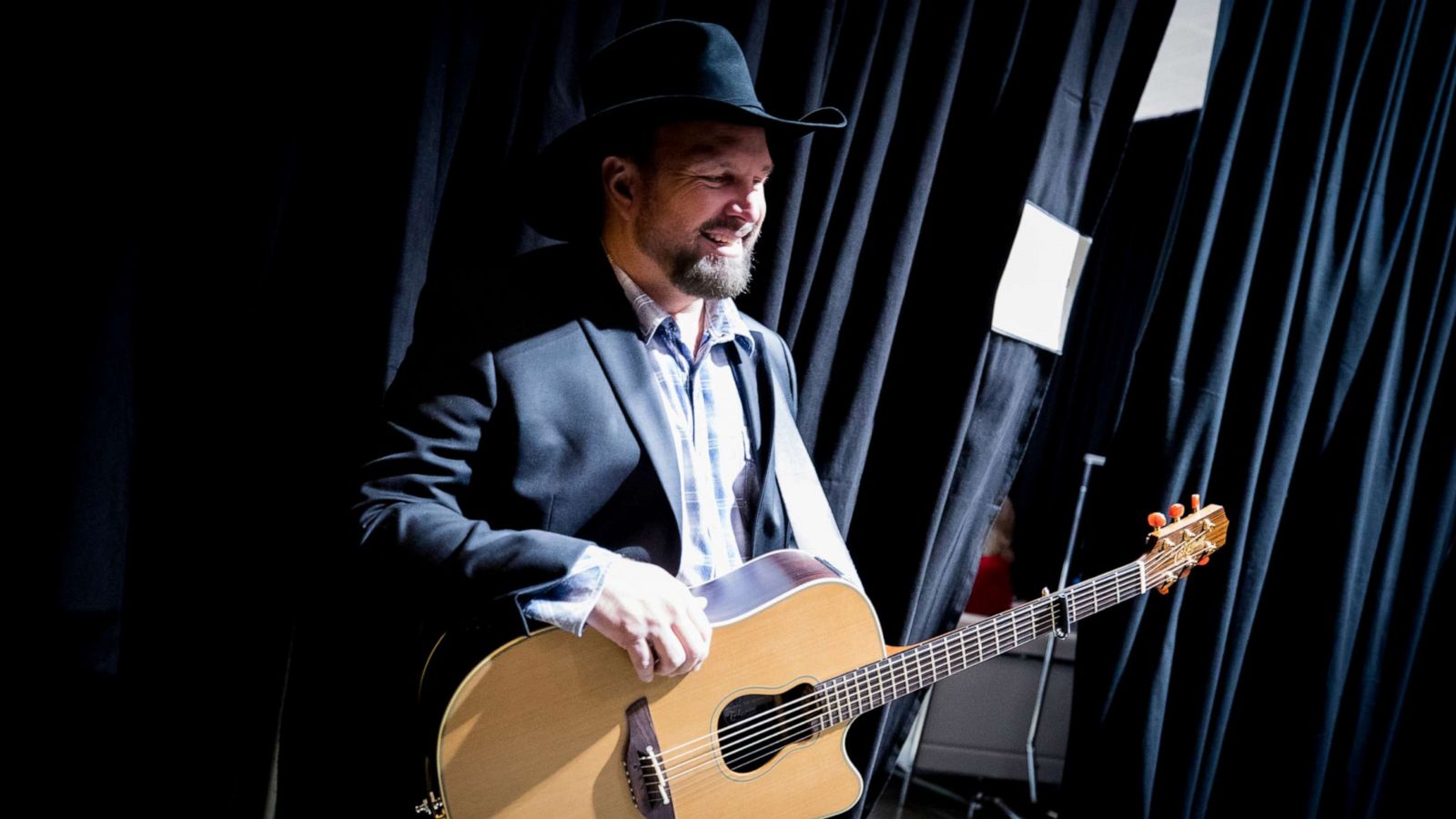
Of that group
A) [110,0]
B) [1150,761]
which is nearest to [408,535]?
[110,0]

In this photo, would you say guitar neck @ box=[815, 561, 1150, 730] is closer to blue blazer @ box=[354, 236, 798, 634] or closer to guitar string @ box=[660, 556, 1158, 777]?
guitar string @ box=[660, 556, 1158, 777]

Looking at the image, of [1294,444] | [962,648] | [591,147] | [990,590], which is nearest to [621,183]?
[591,147]

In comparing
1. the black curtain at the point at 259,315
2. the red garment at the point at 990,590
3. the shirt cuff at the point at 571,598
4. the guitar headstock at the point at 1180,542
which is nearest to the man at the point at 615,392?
the shirt cuff at the point at 571,598

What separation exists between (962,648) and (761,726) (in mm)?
402

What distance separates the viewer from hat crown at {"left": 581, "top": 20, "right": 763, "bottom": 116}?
1.20m

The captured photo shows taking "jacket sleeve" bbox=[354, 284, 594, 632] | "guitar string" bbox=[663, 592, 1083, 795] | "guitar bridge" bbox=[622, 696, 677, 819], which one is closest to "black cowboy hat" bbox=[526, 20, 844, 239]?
"jacket sleeve" bbox=[354, 284, 594, 632]

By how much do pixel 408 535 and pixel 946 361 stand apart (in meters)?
1.36

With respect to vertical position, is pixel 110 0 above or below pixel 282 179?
above

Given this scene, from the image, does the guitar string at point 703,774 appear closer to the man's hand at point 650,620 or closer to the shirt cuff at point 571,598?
the man's hand at point 650,620

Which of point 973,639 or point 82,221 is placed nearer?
point 82,221

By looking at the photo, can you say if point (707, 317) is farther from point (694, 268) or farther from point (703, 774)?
point (703, 774)

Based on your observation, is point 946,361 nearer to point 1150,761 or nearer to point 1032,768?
point 1150,761

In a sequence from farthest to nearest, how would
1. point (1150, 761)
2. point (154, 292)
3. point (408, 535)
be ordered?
point (1150, 761) → point (154, 292) → point (408, 535)

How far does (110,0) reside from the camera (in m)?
1.16
